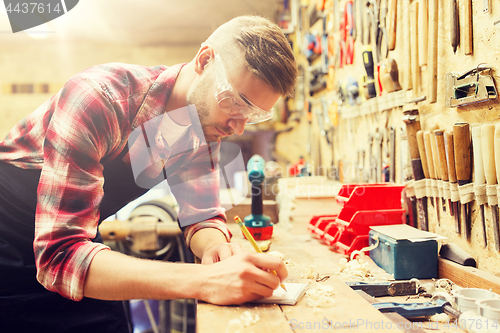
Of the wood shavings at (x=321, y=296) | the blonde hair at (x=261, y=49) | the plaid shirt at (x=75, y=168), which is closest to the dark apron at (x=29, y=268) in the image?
the plaid shirt at (x=75, y=168)

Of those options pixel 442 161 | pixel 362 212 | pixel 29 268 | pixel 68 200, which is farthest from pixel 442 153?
pixel 29 268

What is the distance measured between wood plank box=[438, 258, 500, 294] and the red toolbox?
287 mm

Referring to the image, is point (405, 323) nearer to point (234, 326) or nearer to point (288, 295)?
point (288, 295)

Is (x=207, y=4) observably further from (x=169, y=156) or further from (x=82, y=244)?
(x=82, y=244)

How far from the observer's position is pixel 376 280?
1062mm

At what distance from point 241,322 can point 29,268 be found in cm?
91

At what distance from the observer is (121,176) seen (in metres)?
1.16

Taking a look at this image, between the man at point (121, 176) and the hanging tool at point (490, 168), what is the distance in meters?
0.60

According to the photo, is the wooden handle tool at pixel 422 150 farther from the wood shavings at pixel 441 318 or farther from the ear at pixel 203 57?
the ear at pixel 203 57

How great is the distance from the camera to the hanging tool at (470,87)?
3.33 feet

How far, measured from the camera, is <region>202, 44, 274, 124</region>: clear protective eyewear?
0.99 metres

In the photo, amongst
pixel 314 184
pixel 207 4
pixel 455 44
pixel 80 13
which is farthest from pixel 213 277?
pixel 80 13

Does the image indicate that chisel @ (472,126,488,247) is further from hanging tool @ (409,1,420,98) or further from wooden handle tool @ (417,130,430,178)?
hanging tool @ (409,1,420,98)

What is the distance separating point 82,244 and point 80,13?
3817mm
